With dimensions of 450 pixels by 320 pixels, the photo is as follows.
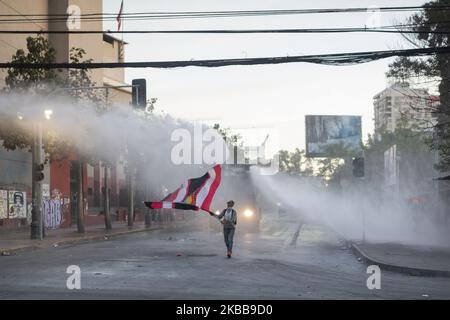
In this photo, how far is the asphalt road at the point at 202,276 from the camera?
39.0ft

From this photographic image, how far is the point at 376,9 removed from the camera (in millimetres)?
18047

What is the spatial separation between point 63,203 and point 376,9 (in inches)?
1131

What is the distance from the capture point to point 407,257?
18.9m

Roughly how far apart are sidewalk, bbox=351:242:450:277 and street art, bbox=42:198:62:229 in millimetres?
20771

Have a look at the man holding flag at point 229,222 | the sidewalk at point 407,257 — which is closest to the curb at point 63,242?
the man holding flag at point 229,222

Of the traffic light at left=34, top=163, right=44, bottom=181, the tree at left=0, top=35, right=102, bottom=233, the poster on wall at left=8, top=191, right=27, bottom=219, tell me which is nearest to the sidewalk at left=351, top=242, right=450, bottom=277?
the traffic light at left=34, top=163, right=44, bottom=181

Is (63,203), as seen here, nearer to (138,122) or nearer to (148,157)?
(148,157)

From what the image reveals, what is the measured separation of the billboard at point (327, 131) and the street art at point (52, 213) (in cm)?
5415

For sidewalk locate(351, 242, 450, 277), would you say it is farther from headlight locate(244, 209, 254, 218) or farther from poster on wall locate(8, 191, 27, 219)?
poster on wall locate(8, 191, 27, 219)

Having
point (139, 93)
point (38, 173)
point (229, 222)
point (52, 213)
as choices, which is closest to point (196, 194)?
point (229, 222)

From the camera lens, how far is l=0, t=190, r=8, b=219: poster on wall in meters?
34.3

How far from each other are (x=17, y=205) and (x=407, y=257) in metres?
24.1

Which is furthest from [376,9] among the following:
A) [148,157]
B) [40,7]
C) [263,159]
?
[263,159]

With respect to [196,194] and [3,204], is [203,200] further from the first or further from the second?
[3,204]
